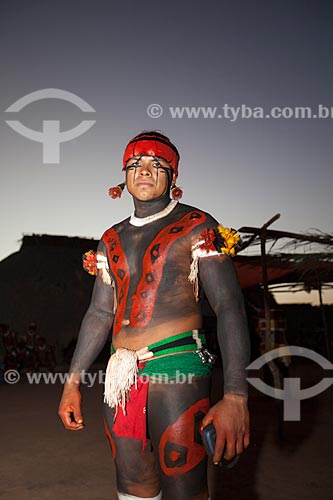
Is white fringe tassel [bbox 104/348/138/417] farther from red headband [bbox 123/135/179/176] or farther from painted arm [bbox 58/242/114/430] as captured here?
red headband [bbox 123/135/179/176]

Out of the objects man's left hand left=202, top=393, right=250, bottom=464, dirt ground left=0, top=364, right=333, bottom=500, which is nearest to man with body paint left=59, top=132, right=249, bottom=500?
man's left hand left=202, top=393, right=250, bottom=464

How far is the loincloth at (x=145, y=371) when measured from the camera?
6.81ft

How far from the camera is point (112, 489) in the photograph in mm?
3996

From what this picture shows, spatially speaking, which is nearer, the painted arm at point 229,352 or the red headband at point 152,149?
the painted arm at point 229,352

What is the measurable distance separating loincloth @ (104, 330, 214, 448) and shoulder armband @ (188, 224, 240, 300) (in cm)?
28

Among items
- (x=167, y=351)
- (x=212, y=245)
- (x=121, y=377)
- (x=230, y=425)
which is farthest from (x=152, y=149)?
(x=230, y=425)

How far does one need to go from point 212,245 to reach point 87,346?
87cm

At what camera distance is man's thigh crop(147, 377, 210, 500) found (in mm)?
2014

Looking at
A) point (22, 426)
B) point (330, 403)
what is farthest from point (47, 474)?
point (330, 403)

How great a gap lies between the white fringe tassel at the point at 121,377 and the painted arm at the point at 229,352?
382mm

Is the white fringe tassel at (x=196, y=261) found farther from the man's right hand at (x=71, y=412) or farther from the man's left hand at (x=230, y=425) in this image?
the man's right hand at (x=71, y=412)

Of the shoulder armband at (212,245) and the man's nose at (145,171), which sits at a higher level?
the man's nose at (145,171)

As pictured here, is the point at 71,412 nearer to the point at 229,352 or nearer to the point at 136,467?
the point at 136,467

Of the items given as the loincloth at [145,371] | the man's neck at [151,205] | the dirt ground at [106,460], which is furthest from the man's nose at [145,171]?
the dirt ground at [106,460]
